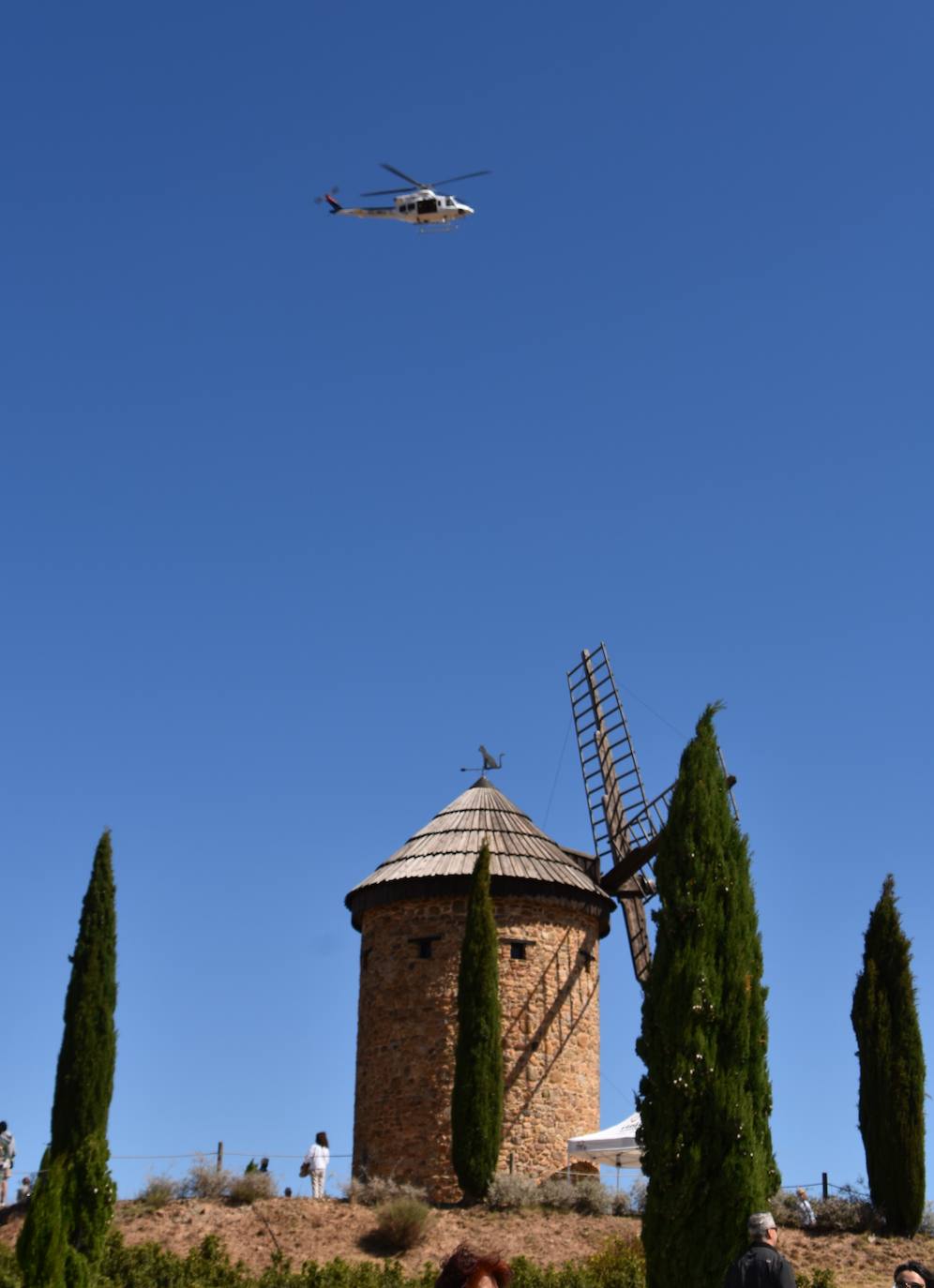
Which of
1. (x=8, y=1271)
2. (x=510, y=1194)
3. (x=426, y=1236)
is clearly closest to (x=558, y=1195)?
(x=510, y=1194)

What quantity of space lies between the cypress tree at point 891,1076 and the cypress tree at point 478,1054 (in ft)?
16.2

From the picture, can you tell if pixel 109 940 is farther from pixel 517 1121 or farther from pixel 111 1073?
pixel 517 1121

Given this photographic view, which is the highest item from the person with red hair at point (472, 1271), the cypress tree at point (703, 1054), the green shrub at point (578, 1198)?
the cypress tree at point (703, 1054)

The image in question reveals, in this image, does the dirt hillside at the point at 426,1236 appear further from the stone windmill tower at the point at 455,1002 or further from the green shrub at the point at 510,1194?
the stone windmill tower at the point at 455,1002

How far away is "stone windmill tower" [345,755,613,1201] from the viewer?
24.2m

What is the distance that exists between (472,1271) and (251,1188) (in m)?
16.5

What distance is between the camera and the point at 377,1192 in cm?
2183

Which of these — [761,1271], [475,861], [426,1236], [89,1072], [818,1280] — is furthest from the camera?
[475,861]

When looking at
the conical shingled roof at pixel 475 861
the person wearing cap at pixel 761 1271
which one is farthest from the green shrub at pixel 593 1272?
the person wearing cap at pixel 761 1271

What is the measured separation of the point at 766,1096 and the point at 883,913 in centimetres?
828

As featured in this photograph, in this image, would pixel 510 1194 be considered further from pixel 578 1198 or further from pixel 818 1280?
pixel 818 1280

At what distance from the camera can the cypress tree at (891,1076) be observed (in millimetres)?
21484

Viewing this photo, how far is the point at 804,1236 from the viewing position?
2112cm

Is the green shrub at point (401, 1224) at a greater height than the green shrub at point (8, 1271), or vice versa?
the green shrub at point (401, 1224)
